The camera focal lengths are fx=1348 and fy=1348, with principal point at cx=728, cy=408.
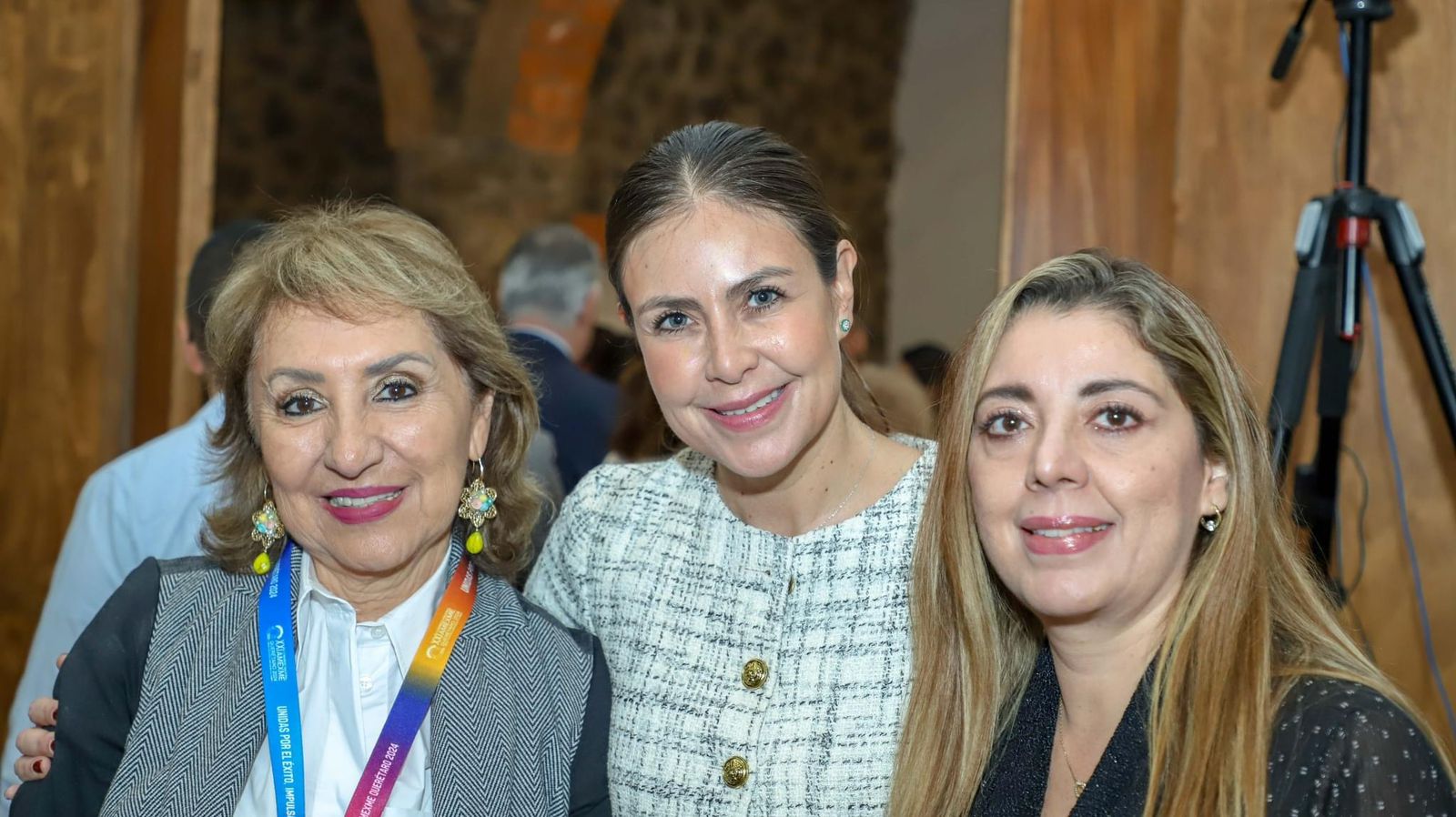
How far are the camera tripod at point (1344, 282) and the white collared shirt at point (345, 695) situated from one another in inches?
61.6

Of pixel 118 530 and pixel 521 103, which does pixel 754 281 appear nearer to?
pixel 118 530

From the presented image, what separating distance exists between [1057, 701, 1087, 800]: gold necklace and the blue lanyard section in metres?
0.95

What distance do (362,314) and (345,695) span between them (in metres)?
0.51

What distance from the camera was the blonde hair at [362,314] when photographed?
70.4 inches

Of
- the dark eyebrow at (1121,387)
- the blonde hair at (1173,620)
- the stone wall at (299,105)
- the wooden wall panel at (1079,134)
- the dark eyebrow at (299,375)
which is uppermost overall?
the stone wall at (299,105)

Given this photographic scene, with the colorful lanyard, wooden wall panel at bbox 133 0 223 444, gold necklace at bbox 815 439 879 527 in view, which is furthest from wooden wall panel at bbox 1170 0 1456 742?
wooden wall panel at bbox 133 0 223 444

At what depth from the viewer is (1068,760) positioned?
1618mm

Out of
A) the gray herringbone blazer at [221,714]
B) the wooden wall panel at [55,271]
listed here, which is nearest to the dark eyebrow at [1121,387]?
the gray herringbone blazer at [221,714]

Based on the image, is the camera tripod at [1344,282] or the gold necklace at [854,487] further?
the camera tripod at [1344,282]

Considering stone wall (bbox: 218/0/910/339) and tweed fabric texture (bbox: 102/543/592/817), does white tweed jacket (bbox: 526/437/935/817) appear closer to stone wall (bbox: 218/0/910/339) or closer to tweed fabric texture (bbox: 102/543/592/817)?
tweed fabric texture (bbox: 102/543/592/817)

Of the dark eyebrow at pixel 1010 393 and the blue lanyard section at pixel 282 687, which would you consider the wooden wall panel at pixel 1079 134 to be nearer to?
the dark eyebrow at pixel 1010 393

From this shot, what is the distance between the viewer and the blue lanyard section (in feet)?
5.59

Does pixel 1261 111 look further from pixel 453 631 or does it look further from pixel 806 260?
pixel 453 631

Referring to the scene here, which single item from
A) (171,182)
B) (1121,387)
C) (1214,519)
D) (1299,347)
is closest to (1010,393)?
(1121,387)
